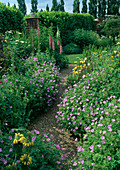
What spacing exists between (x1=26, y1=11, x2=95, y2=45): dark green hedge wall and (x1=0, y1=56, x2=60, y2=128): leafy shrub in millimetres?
8657

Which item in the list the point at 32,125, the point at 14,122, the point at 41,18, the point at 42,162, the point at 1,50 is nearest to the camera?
the point at 42,162

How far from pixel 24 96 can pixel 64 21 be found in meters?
11.1

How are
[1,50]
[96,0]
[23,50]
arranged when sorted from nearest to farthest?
[1,50] < [23,50] < [96,0]

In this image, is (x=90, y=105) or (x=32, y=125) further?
(x=32, y=125)

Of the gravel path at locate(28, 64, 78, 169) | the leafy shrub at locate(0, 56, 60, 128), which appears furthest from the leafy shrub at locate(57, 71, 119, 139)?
the leafy shrub at locate(0, 56, 60, 128)

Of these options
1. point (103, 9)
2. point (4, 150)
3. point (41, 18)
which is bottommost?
point (4, 150)

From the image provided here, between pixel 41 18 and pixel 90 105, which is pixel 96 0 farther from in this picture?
pixel 90 105

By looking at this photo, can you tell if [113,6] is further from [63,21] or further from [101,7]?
[63,21]

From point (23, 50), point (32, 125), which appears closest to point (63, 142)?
point (32, 125)

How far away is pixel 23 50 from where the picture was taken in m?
6.31

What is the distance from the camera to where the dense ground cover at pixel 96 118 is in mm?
2076

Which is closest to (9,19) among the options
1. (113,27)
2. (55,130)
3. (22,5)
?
(55,130)

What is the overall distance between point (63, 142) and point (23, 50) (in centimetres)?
427

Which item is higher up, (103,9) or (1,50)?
(103,9)
